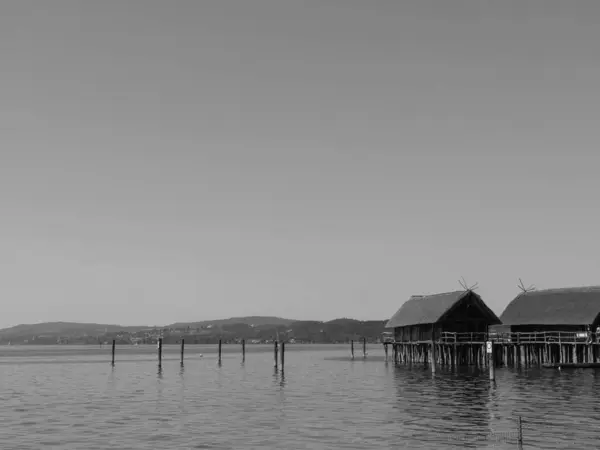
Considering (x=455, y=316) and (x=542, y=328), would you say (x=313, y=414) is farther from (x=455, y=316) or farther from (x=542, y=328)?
(x=542, y=328)

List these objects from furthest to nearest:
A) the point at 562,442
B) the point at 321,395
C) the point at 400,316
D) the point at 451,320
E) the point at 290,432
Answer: the point at 400,316 → the point at 451,320 → the point at 321,395 → the point at 290,432 → the point at 562,442

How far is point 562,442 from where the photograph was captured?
29.5 metres

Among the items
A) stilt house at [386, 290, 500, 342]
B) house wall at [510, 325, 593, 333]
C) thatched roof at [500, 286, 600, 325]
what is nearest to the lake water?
thatched roof at [500, 286, 600, 325]

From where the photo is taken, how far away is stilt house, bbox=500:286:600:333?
247 ft

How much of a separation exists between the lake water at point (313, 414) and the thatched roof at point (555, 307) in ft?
34.9

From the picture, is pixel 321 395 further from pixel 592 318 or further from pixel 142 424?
pixel 592 318

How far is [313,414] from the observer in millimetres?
40781

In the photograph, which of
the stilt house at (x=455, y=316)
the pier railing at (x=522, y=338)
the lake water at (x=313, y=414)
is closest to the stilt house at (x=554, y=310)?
the pier railing at (x=522, y=338)

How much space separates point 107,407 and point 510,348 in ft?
166

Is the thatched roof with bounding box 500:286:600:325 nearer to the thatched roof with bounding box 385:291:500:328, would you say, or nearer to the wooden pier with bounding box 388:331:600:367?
the wooden pier with bounding box 388:331:600:367

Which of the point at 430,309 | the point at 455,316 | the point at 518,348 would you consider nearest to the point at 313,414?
the point at 455,316

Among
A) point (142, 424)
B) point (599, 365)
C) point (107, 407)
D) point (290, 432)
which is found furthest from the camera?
point (599, 365)

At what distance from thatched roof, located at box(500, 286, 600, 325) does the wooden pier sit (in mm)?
1614

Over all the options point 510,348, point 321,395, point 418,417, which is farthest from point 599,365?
point 418,417
